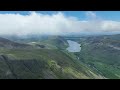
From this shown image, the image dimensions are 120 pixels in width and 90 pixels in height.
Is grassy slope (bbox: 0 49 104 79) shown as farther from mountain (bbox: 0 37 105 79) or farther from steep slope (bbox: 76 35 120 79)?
steep slope (bbox: 76 35 120 79)

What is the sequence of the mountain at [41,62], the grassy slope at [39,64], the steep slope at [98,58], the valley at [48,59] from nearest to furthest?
the valley at [48,59], the grassy slope at [39,64], the mountain at [41,62], the steep slope at [98,58]

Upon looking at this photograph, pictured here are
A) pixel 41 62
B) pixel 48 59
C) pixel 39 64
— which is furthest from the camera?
pixel 39 64

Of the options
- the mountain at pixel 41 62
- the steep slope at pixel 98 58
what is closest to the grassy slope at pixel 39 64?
the mountain at pixel 41 62

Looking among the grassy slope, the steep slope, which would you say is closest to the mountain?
the grassy slope

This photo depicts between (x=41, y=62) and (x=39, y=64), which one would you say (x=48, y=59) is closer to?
(x=41, y=62)

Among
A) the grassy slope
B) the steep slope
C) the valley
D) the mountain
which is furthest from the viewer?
the steep slope

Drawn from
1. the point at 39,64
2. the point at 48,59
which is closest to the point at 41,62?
the point at 39,64

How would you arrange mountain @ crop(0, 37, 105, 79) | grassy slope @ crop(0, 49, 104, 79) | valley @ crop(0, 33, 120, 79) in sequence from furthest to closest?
1. mountain @ crop(0, 37, 105, 79)
2. grassy slope @ crop(0, 49, 104, 79)
3. valley @ crop(0, 33, 120, 79)

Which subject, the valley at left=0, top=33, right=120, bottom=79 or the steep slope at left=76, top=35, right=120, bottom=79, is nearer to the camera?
the valley at left=0, top=33, right=120, bottom=79

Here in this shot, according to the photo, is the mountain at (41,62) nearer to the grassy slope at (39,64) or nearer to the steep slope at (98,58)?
the grassy slope at (39,64)

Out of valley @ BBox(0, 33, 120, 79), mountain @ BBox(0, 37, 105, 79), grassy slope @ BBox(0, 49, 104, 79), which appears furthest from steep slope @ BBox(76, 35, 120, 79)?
grassy slope @ BBox(0, 49, 104, 79)
